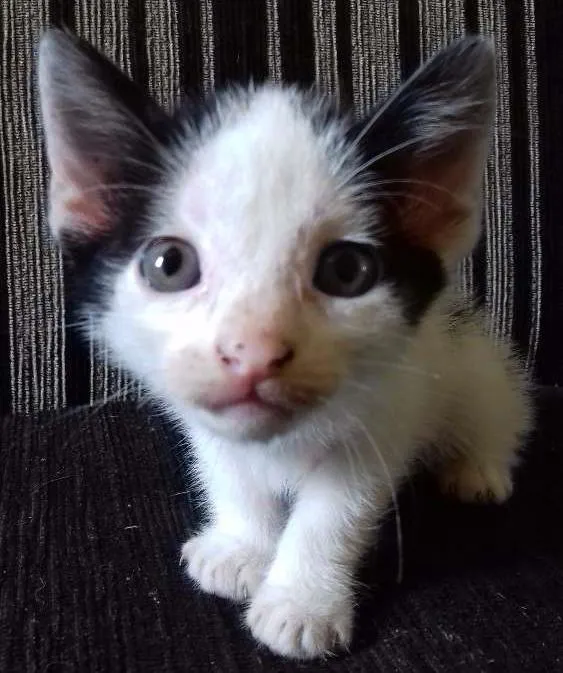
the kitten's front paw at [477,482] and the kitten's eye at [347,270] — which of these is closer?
the kitten's eye at [347,270]

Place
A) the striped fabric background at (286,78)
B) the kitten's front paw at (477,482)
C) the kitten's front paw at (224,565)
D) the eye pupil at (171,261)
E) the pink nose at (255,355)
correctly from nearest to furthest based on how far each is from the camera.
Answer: the pink nose at (255,355)
the eye pupil at (171,261)
the kitten's front paw at (224,565)
the kitten's front paw at (477,482)
the striped fabric background at (286,78)

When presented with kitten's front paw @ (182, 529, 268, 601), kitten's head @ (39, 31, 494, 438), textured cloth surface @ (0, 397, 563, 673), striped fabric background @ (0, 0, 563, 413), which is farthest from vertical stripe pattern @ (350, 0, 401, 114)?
kitten's front paw @ (182, 529, 268, 601)

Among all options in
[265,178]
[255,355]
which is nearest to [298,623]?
[255,355]

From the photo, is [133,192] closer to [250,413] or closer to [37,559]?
[250,413]

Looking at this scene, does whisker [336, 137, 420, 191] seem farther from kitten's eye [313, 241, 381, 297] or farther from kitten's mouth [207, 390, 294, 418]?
kitten's mouth [207, 390, 294, 418]

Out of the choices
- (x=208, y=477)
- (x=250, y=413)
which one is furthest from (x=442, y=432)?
(x=250, y=413)

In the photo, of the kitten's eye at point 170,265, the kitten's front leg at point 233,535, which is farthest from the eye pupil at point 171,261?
the kitten's front leg at point 233,535

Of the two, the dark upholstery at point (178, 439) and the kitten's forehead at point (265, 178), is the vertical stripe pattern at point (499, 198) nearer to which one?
the dark upholstery at point (178, 439)
